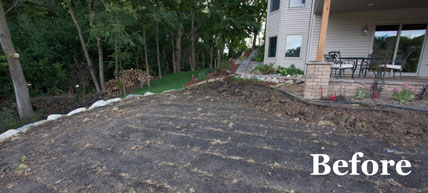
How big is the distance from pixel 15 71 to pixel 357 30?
10.6 meters

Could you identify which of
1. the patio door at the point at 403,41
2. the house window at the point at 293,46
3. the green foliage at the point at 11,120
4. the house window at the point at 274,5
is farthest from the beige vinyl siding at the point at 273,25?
the green foliage at the point at 11,120

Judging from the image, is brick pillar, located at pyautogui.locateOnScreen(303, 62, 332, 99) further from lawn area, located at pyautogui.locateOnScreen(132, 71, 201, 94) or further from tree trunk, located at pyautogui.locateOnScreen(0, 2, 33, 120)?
tree trunk, located at pyautogui.locateOnScreen(0, 2, 33, 120)

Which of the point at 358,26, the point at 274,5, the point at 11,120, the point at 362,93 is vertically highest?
the point at 274,5

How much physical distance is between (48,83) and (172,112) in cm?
741

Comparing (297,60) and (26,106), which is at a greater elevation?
(297,60)

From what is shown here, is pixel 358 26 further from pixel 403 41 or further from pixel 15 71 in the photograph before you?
pixel 15 71

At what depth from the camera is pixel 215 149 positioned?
212 centimetres

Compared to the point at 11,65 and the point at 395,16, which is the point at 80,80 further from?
the point at 395,16

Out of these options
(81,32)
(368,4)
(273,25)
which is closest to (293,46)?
(273,25)

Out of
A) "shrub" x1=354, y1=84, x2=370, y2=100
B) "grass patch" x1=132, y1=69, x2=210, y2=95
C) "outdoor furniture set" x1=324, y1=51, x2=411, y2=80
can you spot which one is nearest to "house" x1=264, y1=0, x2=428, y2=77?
"outdoor furniture set" x1=324, y1=51, x2=411, y2=80

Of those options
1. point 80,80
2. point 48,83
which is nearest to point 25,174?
point 80,80

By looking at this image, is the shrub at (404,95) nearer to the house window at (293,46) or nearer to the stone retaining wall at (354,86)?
the stone retaining wall at (354,86)

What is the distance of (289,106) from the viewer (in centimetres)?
348

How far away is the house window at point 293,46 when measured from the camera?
737cm
